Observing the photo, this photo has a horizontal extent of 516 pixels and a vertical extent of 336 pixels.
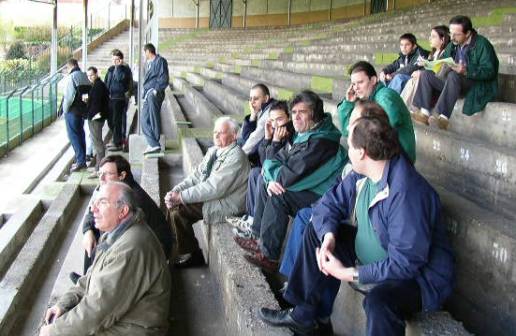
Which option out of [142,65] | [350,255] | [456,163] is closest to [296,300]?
[350,255]

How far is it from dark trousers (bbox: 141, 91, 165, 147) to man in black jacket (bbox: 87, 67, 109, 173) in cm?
178

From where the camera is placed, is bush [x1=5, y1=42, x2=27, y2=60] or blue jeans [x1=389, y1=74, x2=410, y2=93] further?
bush [x1=5, y1=42, x2=27, y2=60]

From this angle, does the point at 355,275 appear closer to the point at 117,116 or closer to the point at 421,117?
the point at 421,117

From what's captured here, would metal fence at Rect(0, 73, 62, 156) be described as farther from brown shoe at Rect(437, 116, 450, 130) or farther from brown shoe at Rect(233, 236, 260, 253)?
brown shoe at Rect(437, 116, 450, 130)

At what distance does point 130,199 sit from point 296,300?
3.33 feet

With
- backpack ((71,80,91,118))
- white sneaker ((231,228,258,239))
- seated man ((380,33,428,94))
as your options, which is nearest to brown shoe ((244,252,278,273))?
white sneaker ((231,228,258,239))

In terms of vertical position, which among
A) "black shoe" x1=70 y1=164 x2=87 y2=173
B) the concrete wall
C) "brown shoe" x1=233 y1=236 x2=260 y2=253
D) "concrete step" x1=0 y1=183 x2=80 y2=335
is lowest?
"concrete step" x1=0 y1=183 x2=80 y2=335

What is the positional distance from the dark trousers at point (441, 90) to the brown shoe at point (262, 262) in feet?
6.25

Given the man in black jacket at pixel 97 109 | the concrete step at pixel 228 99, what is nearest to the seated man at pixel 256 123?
the concrete step at pixel 228 99

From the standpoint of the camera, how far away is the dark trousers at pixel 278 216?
3.62 meters

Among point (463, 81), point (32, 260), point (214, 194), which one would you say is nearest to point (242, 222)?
point (214, 194)

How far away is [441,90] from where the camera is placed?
16.3ft

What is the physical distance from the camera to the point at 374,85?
161 inches

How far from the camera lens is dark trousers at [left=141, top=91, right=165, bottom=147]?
25.3ft
